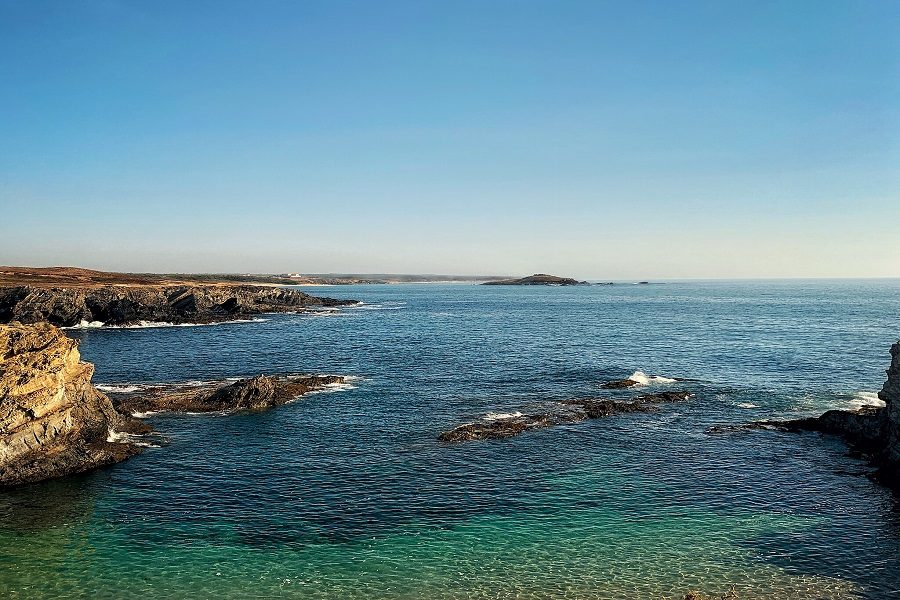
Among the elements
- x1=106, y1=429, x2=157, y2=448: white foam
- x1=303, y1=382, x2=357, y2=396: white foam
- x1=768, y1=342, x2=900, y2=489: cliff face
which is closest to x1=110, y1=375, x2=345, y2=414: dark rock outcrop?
x1=303, y1=382, x2=357, y2=396: white foam

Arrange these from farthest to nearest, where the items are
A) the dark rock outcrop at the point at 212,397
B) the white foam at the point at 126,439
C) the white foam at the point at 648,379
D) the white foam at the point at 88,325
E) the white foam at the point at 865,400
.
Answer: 1. the white foam at the point at 88,325
2. the white foam at the point at 648,379
3. the white foam at the point at 865,400
4. the dark rock outcrop at the point at 212,397
5. the white foam at the point at 126,439

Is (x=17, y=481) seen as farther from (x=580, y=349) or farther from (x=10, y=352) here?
(x=580, y=349)

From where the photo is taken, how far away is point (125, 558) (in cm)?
2541

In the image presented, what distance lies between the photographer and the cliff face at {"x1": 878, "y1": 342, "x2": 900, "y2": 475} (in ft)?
116

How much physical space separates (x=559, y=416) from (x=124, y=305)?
112 metres

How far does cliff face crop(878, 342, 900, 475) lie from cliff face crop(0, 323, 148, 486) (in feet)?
158

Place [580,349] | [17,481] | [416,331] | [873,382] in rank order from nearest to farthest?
1. [17,481]
2. [873,382]
3. [580,349]
4. [416,331]

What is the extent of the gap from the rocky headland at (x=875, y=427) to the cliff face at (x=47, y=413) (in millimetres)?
44176

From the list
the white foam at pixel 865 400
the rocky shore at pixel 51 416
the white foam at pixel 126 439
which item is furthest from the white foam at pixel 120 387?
the white foam at pixel 865 400

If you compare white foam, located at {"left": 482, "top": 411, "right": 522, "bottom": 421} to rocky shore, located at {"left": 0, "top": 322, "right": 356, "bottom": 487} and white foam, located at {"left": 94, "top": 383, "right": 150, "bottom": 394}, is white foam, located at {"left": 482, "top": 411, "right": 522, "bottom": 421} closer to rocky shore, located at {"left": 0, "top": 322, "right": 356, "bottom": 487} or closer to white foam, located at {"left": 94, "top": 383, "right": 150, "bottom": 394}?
rocky shore, located at {"left": 0, "top": 322, "right": 356, "bottom": 487}

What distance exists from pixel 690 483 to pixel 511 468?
10.5 metres

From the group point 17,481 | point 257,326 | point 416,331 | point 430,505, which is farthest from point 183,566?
point 257,326

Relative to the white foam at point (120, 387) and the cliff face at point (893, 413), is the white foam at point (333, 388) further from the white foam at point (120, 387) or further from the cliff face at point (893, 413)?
the cliff face at point (893, 413)

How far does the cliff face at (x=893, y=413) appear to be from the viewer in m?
35.4
